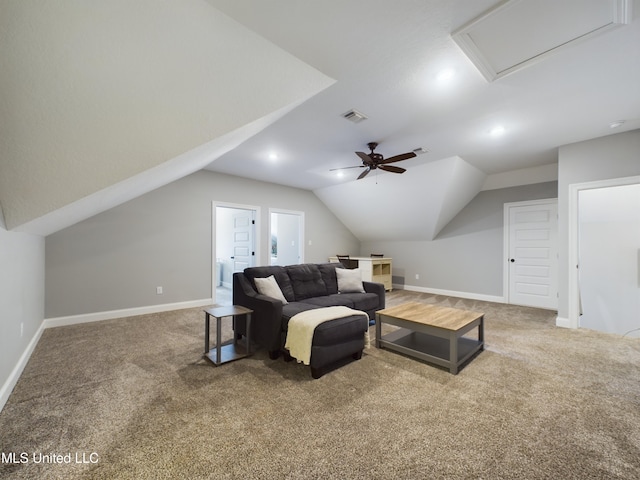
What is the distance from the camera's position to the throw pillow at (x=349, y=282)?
3.88m

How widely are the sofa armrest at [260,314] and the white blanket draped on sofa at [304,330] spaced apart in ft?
0.52

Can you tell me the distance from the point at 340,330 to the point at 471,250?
456 cm

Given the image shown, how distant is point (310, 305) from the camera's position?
122 inches

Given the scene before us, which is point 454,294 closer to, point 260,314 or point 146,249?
point 260,314

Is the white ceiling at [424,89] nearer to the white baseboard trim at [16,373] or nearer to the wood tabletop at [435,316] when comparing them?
the wood tabletop at [435,316]

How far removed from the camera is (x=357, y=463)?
1367 millimetres

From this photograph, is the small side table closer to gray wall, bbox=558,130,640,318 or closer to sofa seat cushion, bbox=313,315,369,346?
sofa seat cushion, bbox=313,315,369,346

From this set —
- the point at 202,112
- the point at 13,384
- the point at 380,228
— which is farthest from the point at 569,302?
the point at 13,384

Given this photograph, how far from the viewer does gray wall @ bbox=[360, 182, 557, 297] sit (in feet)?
17.3

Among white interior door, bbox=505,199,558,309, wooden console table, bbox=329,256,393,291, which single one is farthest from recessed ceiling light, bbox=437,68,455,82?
wooden console table, bbox=329,256,393,291

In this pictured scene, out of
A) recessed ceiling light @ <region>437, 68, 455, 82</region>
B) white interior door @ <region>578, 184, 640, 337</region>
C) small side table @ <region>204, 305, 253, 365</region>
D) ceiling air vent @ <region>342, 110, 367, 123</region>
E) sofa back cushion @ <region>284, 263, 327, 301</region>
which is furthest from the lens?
white interior door @ <region>578, 184, 640, 337</region>
